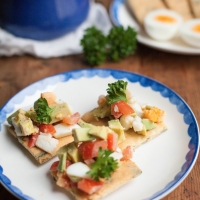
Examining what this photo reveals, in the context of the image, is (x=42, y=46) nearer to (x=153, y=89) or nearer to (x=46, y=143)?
(x=153, y=89)

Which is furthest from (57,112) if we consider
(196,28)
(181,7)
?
(181,7)

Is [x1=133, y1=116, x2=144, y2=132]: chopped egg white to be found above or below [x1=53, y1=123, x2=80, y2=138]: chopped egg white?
above

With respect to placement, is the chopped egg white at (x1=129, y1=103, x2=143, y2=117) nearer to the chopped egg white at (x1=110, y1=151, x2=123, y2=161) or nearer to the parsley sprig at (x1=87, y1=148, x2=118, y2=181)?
the chopped egg white at (x1=110, y1=151, x2=123, y2=161)

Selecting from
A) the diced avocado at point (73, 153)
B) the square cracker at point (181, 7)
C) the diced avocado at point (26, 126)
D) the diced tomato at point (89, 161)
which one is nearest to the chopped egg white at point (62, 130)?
the diced avocado at point (26, 126)

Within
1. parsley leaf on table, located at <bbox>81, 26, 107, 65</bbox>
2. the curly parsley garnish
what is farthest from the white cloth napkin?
the curly parsley garnish

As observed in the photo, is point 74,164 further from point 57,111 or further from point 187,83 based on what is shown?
point 187,83

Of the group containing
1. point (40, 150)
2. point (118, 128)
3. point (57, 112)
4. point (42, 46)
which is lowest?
point (42, 46)
